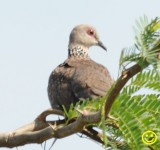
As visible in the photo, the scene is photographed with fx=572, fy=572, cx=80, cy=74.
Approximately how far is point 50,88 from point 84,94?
1.12 meters

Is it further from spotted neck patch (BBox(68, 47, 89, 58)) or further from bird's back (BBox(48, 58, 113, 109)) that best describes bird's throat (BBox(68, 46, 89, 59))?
bird's back (BBox(48, 58, 113, 109))

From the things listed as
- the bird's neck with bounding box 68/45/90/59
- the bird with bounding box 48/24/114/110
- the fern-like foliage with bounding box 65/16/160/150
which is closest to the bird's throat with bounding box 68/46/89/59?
the bird's neck with bounding box 68/45/90/59

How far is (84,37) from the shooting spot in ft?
34.1

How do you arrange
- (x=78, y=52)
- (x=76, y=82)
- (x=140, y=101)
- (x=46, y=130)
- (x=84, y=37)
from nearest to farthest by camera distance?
1. (x=140, y=101)
2. (x=46, y=130)
3. (x=76, y=82)
4. (x=78, y=52)
5. (x=84, y=37)

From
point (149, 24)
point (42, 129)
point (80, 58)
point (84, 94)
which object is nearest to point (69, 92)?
point (84, 94)

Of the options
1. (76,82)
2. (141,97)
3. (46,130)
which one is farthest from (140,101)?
(76,82)

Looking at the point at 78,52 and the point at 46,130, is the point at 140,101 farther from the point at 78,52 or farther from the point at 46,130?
the point at 78,52

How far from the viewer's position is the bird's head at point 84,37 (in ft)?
34.0

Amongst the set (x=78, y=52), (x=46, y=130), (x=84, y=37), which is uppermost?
(x=46, y=130)

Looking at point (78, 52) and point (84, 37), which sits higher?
point (84, 37)

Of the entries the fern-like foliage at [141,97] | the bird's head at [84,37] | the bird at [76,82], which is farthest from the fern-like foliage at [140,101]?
the bird's head at [84,37]

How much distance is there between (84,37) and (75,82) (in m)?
3.19

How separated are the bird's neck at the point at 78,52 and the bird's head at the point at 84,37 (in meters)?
0.11

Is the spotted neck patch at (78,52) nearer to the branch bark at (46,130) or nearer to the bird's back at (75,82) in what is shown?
the bird's back at (75,82)
